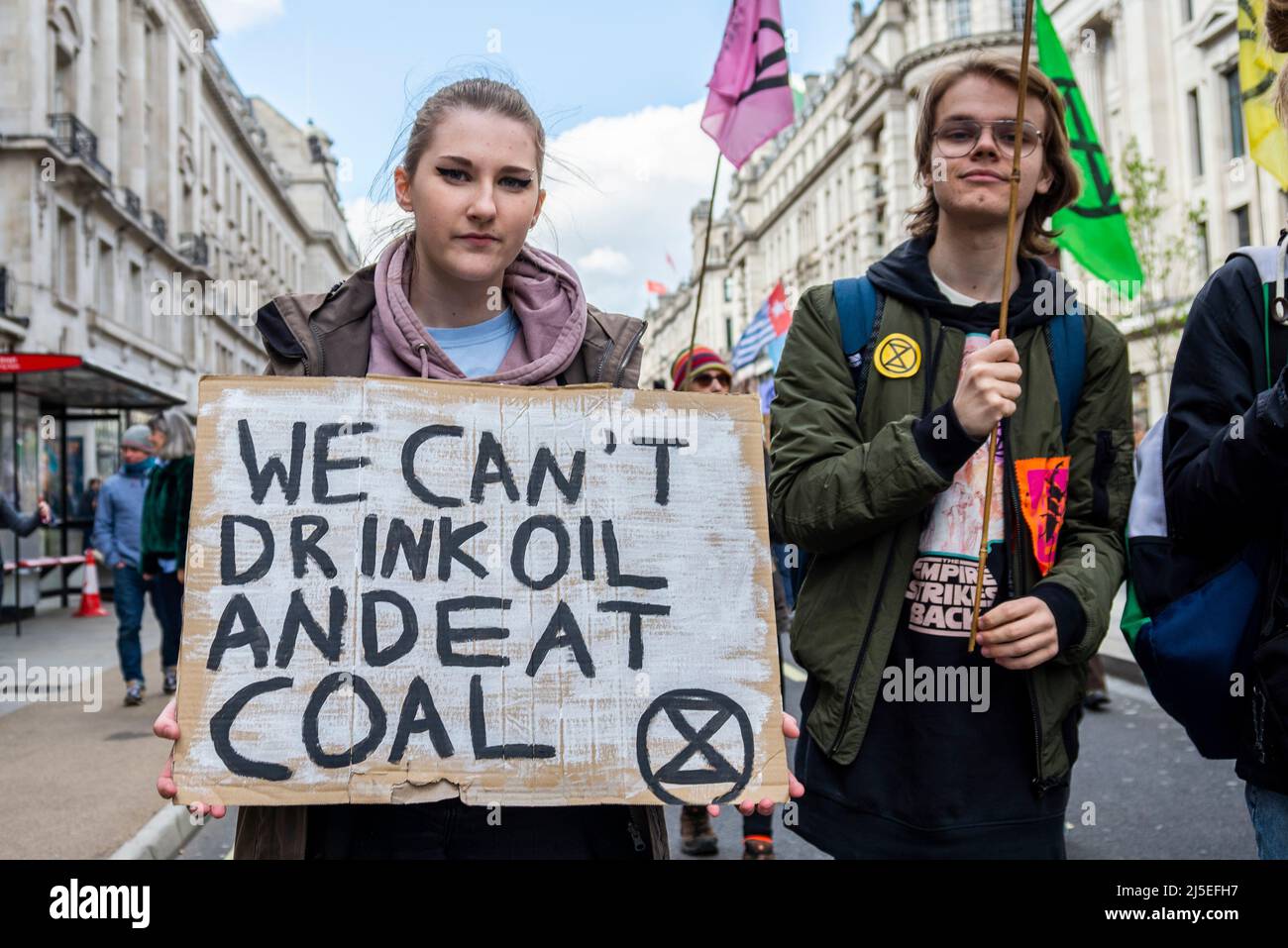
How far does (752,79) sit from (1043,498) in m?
3.87

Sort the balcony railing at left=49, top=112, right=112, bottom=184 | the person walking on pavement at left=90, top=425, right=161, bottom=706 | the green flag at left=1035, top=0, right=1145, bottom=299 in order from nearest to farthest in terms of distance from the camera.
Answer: the green flag at left=1035, top=0, right=1145, bottom=299, the person walking on pavement at left=90, top=425, right=161, bottom=706, the balcony railing at left=49, top=112, right=112, bottom=184

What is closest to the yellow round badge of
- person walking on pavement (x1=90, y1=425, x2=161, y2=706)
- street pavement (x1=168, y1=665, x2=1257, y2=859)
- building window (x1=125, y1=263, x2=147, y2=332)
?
street pavement (x1=168, y1=665, x2=1257, y2=859)

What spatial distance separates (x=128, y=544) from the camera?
8.82 metres

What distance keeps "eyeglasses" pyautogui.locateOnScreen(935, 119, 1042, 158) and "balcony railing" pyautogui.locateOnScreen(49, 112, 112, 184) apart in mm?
27513

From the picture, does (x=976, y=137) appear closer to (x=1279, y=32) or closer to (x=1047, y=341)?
(x=1047, y=341)

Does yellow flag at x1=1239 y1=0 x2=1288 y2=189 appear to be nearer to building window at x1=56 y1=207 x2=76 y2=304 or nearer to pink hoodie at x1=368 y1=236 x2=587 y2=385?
pink hoodie at x1=368 y1=236 x2=587 y2=385

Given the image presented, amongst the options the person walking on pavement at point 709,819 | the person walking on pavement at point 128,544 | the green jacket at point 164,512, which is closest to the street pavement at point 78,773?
the person walking on pavement at point 128,544

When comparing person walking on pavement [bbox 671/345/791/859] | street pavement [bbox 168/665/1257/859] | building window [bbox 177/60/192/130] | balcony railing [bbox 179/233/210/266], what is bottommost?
street pavement [bbox 168/665/1257/859]

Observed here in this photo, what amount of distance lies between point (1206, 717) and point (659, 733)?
1.00 metres

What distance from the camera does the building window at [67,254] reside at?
90.2 ft

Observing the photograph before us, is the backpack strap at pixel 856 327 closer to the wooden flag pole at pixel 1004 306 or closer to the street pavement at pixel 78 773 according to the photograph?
the wooden flag pole at pixel 1004 306

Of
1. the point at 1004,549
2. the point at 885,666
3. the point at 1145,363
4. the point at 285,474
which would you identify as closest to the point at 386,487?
the point at 285,474

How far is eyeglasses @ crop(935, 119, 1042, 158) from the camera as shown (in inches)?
92.9

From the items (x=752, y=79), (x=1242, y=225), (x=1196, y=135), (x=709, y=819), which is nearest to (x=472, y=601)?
(x=709, y=819)
